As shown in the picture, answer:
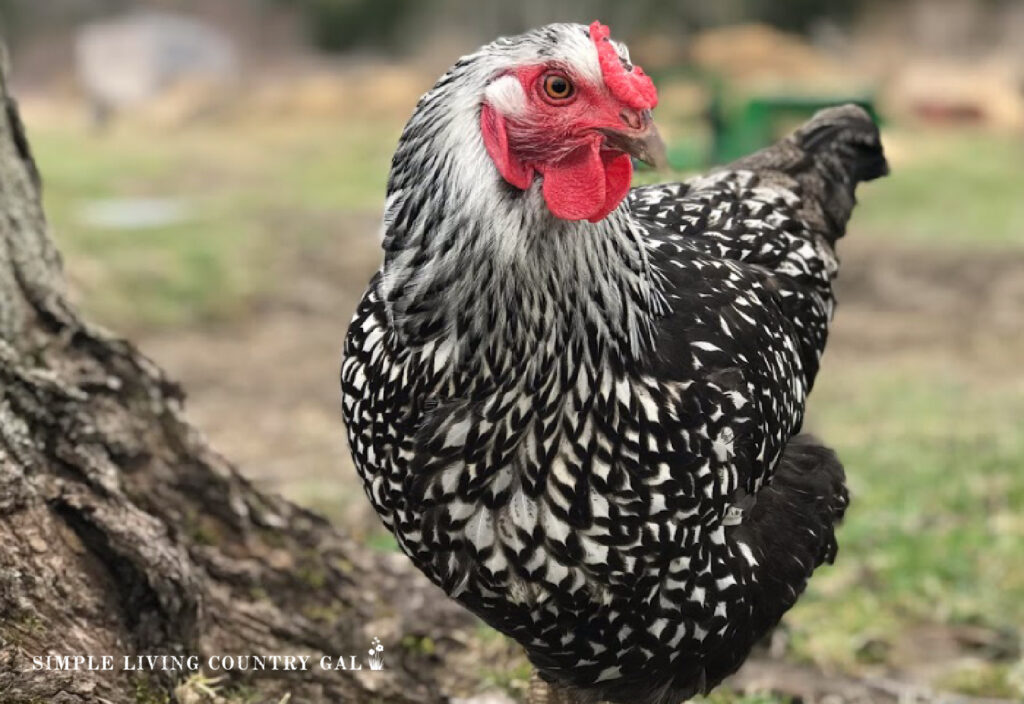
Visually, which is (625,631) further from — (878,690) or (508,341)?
(878,690)

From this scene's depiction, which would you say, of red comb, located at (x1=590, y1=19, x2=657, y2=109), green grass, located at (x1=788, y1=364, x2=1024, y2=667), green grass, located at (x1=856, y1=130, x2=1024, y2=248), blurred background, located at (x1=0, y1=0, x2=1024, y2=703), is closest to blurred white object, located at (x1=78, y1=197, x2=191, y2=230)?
blurred background, located at (x1=0, y1=0, x2=1024, y2=703)

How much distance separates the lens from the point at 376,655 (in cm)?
312

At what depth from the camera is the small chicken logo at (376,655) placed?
3066 mm

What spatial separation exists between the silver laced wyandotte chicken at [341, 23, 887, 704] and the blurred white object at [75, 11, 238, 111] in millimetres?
18369

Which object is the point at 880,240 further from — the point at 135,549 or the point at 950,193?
the point at 135,549

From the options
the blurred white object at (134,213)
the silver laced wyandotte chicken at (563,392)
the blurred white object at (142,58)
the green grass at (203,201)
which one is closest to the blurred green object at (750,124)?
the green grass at (203,201)

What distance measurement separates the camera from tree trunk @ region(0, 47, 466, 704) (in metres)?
2.50

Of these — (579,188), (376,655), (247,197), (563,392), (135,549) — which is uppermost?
(579,188)

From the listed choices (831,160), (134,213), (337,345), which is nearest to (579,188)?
(831,160)

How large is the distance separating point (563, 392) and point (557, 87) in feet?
2.02

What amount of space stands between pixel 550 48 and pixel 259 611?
5.56 feet

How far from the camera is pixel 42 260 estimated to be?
3004 mm

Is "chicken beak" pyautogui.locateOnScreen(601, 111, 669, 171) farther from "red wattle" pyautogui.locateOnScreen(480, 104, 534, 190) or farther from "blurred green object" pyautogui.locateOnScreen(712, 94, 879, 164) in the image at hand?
"blurred green object" pyautogui.locateOnScreen(712, 94, 879, 164)

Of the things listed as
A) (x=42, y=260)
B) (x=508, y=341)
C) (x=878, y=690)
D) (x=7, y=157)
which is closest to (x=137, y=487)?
(x=42, y=260)
